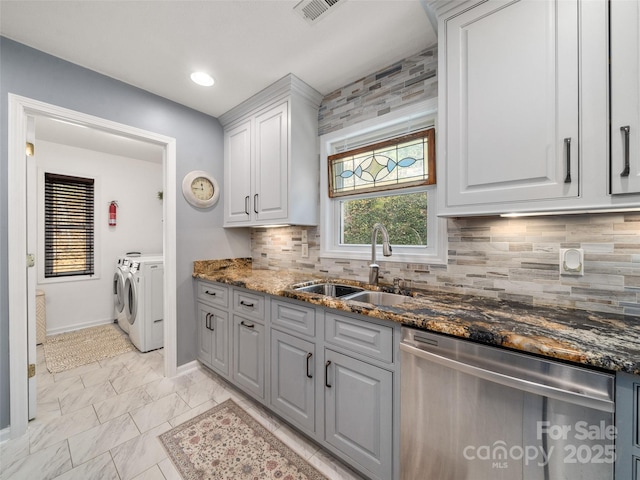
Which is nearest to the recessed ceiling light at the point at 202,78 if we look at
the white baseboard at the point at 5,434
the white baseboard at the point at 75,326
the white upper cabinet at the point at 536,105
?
the white upper cabinet at the point at 536,105

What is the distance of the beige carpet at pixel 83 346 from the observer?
264 cm

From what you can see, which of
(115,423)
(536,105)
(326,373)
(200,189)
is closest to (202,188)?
(200,189)

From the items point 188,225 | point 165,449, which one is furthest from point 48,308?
point 165,449

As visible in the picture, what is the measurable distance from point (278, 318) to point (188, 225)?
4.64 feet

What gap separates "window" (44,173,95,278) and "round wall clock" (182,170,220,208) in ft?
7.55

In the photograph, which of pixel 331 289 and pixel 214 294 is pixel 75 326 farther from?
pixel 331 289

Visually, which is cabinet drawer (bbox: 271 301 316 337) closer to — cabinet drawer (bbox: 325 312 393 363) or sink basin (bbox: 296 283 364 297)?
cabinet drawer (bbox: 325 312 393 363)

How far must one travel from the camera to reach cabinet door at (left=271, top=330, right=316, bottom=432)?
1528 millimetres

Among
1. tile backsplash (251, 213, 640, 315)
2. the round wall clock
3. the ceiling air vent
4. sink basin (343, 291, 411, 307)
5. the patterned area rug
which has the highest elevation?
the ceiling air vent

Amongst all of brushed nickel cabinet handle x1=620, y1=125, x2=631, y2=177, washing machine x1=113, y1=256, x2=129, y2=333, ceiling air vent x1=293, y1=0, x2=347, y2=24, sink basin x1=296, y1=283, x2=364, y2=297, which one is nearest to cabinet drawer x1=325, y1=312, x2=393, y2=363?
sink basin x1=296, y1=283, x2=364, y2=297

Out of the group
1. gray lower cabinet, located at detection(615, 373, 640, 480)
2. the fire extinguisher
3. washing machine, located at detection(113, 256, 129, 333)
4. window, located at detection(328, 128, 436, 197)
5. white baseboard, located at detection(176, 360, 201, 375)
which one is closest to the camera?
gray lower cabinet, located at detection(615, 373, 640, 480)

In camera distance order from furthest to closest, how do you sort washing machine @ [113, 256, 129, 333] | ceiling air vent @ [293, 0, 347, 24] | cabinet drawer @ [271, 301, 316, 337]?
washing machine @ [113, 256, 129, 333] → cabinet drawer @ [271, 301, 316, 337] → ceiling air vent @ [293, 0, 347, 24]

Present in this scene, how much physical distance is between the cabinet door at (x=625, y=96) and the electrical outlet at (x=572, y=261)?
405mm

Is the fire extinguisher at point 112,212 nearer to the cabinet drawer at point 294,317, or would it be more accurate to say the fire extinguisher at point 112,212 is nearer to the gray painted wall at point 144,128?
the gray painted wall at point 144,128
